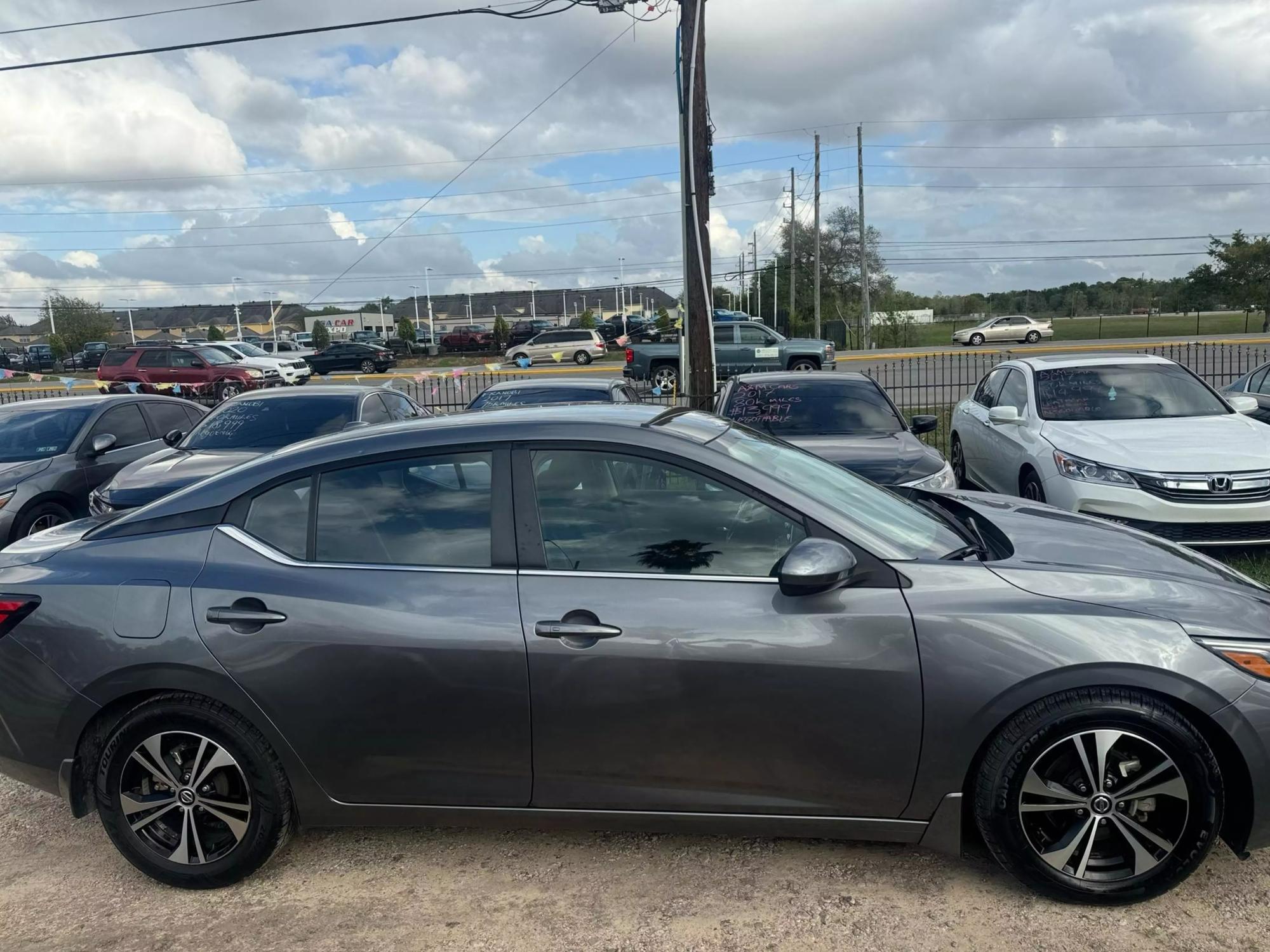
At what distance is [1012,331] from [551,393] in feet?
145

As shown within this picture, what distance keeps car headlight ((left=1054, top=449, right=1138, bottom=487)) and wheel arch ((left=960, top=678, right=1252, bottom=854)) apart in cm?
400

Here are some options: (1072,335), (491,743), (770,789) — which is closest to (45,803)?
(491,743)

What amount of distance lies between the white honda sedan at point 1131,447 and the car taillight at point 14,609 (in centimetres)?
623

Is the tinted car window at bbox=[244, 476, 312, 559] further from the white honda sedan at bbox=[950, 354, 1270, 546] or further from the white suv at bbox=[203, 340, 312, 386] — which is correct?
the white suv at bbox=[203, 340, 312, 386]

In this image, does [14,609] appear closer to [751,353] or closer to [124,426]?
[124,426]

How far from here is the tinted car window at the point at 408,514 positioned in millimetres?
2996

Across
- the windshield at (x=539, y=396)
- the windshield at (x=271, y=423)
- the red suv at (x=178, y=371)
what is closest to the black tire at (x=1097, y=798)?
the windshield at (x=271, y=423)

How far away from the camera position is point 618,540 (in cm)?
294

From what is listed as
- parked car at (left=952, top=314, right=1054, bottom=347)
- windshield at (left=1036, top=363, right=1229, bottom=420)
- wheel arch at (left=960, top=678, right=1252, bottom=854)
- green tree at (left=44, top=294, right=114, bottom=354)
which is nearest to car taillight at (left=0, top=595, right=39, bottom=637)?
wheel arch at (left=960, top=678, right=1252, bottom=854)

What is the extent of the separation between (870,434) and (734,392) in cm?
157

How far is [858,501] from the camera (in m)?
3.27

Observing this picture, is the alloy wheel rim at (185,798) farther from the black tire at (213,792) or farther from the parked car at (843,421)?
the parked car at (843,421)

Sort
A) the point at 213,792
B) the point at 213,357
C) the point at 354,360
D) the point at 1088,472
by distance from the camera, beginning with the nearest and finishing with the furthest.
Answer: the point at 213,792 → the point at 1088,472 → the point at 213,357 → the point at 354,360

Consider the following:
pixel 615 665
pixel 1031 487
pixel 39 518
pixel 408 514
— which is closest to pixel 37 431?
pixel 39 518
